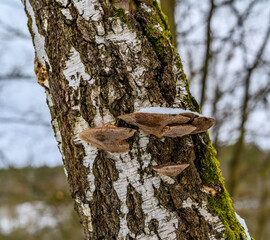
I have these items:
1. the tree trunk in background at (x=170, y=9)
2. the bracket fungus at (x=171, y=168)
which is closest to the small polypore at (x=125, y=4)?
the bracket fungus at (x=171, y=168)

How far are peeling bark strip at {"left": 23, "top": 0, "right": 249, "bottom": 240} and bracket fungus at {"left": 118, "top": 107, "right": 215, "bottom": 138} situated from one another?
0.28ft

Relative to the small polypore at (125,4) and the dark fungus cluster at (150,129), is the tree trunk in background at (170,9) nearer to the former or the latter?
the small polypore at (125,4)

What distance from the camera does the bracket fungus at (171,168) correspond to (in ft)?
3.02

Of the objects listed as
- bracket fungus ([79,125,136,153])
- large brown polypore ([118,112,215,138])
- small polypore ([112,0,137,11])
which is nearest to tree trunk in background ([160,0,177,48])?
small polypore ([112,0,137,11])

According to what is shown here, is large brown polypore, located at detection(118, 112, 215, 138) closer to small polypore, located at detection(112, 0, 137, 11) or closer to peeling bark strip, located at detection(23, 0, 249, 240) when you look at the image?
peeling bark strip, located at detection(23, 0, 249, 240)

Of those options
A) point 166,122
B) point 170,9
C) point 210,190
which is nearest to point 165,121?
point 166,122

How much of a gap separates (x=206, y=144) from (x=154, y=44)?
0.51 m

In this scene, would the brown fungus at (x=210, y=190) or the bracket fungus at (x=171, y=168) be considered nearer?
the bracket fungus at (x=171, y=168)

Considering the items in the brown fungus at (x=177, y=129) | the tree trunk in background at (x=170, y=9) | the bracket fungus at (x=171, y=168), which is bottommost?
the bracket fungus at (x=171, y=168)

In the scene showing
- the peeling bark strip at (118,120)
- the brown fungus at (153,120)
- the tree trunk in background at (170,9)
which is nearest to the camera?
the brown fungus at (153,120)

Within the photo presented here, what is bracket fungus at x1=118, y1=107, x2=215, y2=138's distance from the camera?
85cm

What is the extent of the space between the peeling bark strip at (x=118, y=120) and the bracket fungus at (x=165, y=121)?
9cm

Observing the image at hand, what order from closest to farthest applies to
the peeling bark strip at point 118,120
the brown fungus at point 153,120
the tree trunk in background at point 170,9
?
the brown fungus at point 153,120 < the peeling bark strip at point 118,120 < the tree trunk in background at point 170,9

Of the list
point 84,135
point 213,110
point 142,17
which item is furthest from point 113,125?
point 213,110
